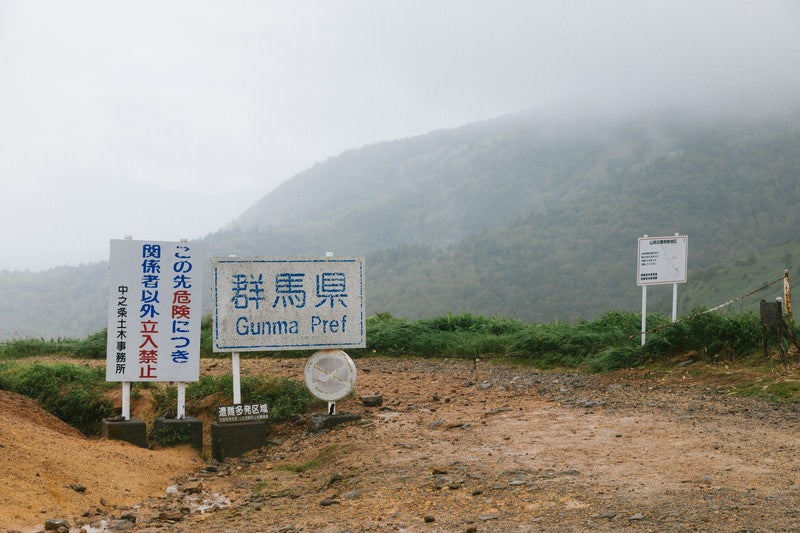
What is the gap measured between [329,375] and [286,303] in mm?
889

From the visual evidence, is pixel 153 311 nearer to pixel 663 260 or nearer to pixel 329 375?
pixel 329 375

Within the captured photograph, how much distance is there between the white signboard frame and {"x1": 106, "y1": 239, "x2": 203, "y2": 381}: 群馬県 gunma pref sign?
7.65m

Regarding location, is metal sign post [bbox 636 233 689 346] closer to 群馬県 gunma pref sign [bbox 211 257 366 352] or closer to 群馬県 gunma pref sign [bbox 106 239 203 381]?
群馬県 gunma pref sign [bbox 211 257 366 352]

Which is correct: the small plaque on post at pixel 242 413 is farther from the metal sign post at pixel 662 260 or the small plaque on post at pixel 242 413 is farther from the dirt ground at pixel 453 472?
the metal sign post at pixel 662 260

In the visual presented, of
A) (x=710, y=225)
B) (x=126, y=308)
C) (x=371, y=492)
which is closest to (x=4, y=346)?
(x=126, y=308)

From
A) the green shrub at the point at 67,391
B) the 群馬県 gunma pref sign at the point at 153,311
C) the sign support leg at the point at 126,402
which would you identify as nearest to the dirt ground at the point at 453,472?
the sign support leg at the point at 126,402

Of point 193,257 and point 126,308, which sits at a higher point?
point 193,257

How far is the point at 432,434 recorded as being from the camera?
678cm

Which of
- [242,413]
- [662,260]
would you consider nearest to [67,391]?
[242,413]

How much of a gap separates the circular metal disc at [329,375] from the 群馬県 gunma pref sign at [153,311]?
1229mm

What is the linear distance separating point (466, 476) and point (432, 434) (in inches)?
59.0

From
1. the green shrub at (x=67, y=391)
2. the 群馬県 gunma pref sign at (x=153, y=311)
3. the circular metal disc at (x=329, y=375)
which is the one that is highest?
the 群馬県 gunma pref sign at (x=153, y=311)

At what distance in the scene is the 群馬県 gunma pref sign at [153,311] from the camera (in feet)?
24.7

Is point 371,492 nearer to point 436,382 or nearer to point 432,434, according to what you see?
point 432,434
